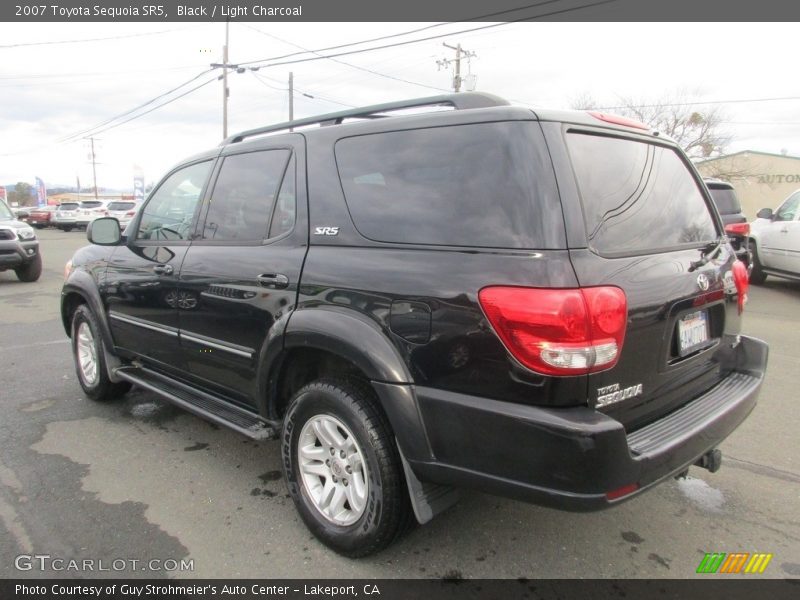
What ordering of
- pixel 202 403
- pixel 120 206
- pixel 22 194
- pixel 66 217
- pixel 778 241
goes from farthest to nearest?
1. pixel 22 194
2. pixel 120 206
3. pixel 66 217
4. pixel 778 241
5. pixel 202 403

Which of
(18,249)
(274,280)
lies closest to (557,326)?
(274,280)

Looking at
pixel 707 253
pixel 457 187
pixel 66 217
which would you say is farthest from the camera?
pixel 66 217

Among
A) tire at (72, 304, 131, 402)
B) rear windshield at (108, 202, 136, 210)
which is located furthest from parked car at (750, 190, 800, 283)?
rear windshield at (108, 202, 136, 210)

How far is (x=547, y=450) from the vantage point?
1896 mm

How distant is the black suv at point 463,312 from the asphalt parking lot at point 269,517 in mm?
343

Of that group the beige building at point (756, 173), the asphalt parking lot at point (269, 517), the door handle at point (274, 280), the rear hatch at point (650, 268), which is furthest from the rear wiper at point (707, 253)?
the beige building at point (756, 173)

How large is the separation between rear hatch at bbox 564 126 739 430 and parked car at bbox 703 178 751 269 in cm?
708

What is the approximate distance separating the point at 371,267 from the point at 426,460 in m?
0.81

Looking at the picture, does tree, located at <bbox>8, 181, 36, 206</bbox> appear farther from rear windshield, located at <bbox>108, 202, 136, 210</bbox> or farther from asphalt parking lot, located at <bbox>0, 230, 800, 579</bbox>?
asphalt parking lot, located at <bbox>0, 230, 800, 579</bbox>

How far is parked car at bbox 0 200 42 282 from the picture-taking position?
10.6 m

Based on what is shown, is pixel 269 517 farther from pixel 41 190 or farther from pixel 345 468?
pixel 41 190

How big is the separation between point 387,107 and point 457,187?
0.77 m

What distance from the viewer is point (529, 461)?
1.94 m

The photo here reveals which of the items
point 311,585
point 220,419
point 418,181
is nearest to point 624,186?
point 418,181
